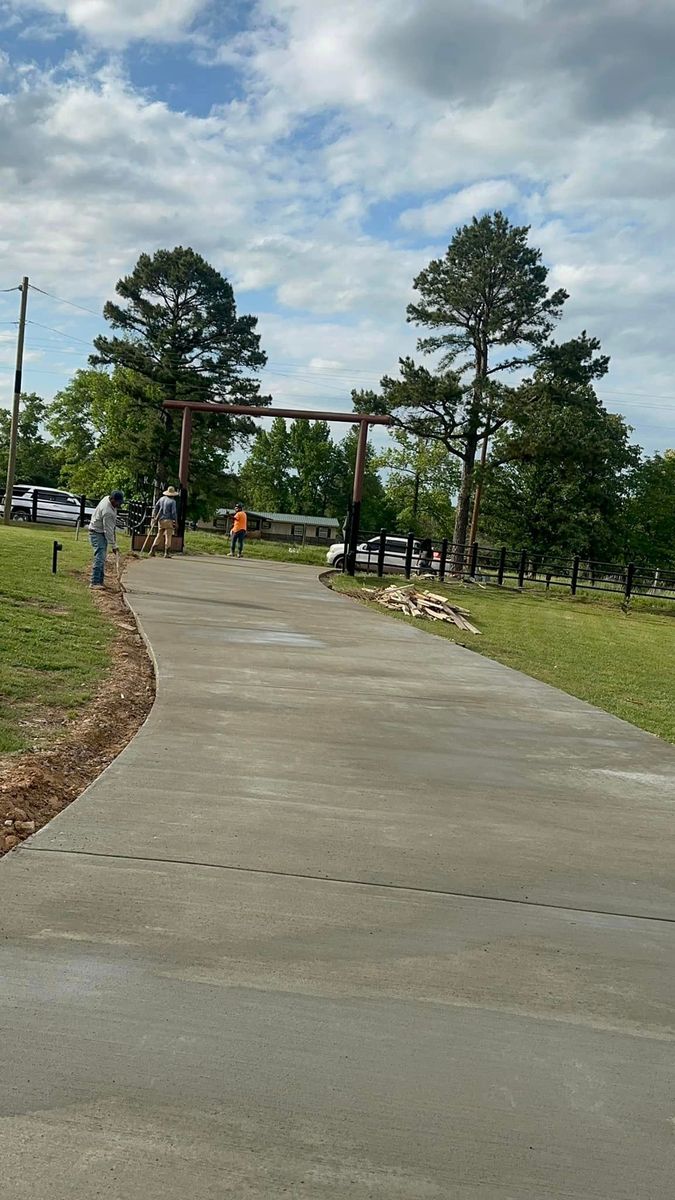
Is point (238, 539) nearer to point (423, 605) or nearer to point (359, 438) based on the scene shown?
point (359, 438)

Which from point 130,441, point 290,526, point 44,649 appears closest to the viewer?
point 44,649

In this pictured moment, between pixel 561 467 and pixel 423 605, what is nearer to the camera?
pixel 423 605

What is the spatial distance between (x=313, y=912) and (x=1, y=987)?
Result: 1186 millimetres

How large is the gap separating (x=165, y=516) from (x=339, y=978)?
63.8ft

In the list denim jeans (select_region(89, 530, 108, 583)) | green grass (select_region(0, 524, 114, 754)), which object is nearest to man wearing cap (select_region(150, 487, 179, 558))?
green grass (select_region(0, 524, 114, 754))

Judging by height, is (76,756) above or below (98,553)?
below

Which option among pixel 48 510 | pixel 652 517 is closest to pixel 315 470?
pixel 652 517

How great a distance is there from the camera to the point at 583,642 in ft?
51.7

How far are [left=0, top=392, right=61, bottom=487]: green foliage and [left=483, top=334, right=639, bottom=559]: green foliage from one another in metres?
45.0

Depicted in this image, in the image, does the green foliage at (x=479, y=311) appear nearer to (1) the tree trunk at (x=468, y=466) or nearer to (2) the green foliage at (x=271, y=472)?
(1) the tree trunk at (x=468, y=466)

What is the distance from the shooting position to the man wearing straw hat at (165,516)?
21.6 meters

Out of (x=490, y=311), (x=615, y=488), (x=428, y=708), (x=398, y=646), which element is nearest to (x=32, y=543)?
(x=398, y=646)

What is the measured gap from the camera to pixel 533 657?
12.5 m

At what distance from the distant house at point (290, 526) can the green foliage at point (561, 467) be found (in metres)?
38.0
